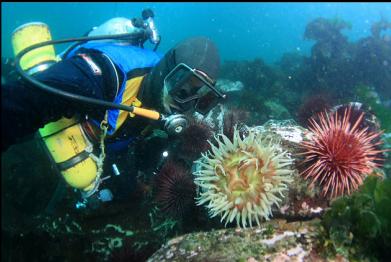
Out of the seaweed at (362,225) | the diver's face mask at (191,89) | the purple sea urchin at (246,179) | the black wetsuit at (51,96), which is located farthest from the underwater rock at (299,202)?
the black wetsuit at (51,96)

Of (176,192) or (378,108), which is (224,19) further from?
(176,192)

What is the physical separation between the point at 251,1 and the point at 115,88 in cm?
9325

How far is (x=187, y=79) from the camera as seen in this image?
3.66 metres

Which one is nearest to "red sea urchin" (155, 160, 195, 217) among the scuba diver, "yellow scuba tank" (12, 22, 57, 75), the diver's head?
the scuba diver

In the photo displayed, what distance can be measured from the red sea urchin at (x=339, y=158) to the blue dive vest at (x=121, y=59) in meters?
2.11

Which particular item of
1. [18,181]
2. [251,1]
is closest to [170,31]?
[251,1]

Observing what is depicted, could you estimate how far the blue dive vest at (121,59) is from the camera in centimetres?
381

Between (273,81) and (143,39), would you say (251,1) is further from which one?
(143,39)

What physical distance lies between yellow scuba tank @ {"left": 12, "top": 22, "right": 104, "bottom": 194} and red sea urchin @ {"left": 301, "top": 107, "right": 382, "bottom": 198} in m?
2.41

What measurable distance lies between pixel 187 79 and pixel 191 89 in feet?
0.51

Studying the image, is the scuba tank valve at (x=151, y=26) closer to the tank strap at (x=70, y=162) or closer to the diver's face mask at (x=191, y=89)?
the diver's face mask at (x=191, y=89)

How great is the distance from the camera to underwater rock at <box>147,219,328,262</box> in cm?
310

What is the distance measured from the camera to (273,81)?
14.8m

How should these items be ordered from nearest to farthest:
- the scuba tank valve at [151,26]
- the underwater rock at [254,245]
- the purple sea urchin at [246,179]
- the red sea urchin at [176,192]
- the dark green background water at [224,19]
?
the underwater rock at [254,245] → the purple sea urchin at [246,179] → the red sea urchin at [176,192] → the scuba tank valve at [151,26] → the dark green background water at [224,19]
